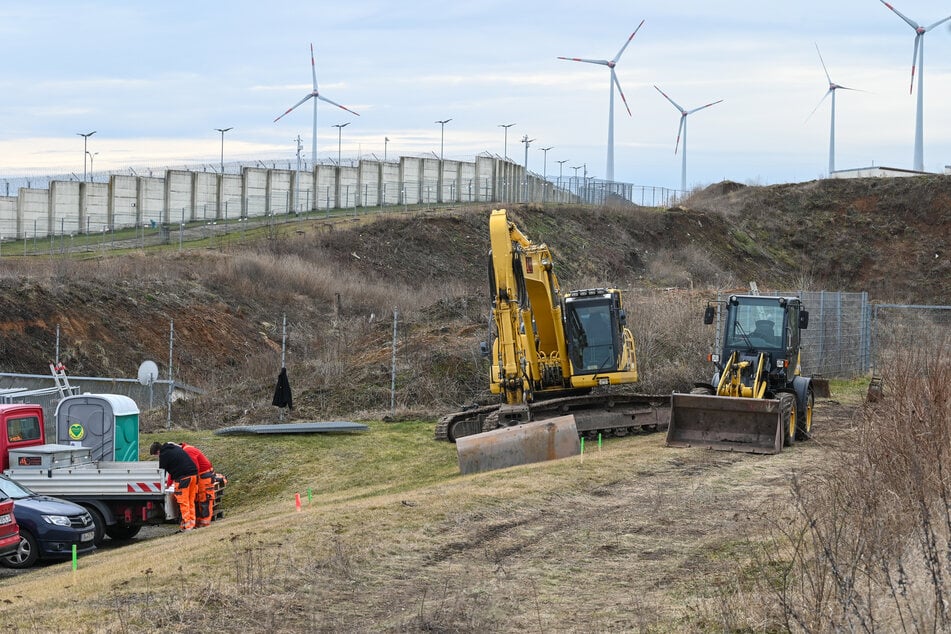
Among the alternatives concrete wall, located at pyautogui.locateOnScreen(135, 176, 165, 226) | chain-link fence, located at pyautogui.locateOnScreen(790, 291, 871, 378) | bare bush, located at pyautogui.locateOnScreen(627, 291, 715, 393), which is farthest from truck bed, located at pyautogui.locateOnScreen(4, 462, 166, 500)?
concrete wall, located at pyautogui.locateOnScreen(135, 176, 165, 226)

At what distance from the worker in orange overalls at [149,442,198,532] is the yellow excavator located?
A: 566cm

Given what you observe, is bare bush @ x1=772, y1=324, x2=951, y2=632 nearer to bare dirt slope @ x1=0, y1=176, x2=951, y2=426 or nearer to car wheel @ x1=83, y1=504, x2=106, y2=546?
car wheel @ x1=83, y1=504, x2=106, y2=546

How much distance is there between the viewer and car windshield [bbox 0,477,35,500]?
18.5m

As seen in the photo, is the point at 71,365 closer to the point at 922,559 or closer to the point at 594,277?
the point at 594,277

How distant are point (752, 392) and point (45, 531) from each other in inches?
490

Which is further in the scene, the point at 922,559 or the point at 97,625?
the point at 97,625

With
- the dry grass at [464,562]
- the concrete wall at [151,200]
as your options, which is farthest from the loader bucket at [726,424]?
the concrete wall at [151,200]

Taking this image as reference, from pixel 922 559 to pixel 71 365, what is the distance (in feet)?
107

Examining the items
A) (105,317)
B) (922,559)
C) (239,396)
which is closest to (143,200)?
(105,317)

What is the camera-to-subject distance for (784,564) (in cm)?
1102

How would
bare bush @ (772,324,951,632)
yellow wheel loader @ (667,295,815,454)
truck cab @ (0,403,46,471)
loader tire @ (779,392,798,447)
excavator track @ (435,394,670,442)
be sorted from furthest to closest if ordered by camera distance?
excavator track @ (435,394,670,442) → truck cab @ (0,403,46,471) → loader tire @ (779,392,798,447) → yellow wheel loader @ (667,295,815,454) → bare bush @ (772,324,951,632)

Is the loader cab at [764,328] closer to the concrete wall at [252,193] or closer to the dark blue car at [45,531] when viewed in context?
the dark blue car at [45,531]

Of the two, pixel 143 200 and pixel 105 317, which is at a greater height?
pixel 143 200

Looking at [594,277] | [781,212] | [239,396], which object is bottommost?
[239,396]
